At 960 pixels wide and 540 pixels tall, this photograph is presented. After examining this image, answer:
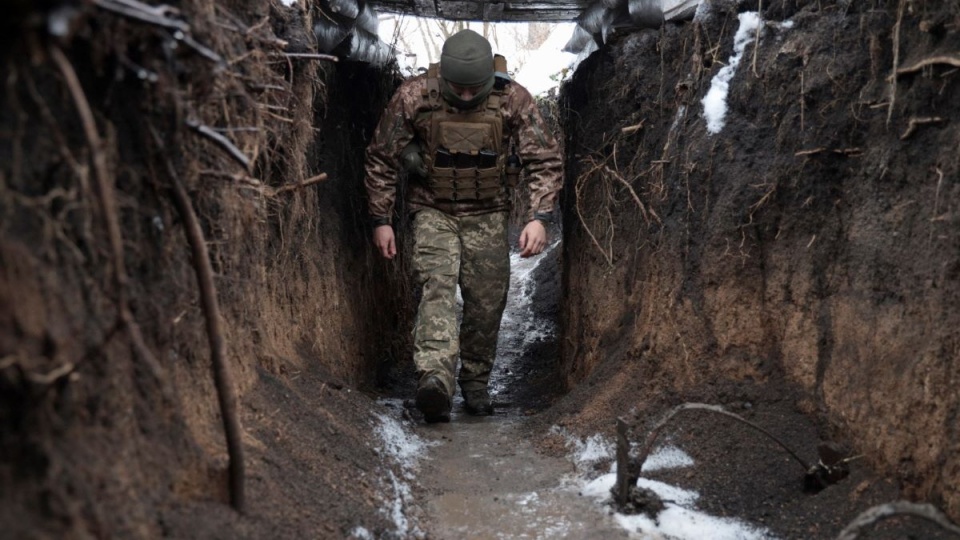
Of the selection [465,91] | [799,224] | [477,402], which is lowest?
[477,402]

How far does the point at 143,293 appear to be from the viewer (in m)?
2.28

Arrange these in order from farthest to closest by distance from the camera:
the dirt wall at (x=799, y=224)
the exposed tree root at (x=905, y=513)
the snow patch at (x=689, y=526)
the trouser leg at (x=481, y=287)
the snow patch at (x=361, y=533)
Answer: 1. the trouser leg at (x=481, y=287)
2. the snow patch at (x=689, y=526)
3. the dirt wall at (x=799, y=224)
4. the snow patch at (x=361, y=533)
5. the exposed tree root at (x=905, y=513)

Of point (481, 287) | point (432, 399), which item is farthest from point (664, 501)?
point (481, 287)

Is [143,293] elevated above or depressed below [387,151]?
below

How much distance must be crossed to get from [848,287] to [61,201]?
2867mm

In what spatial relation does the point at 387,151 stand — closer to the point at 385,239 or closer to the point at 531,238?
the point at 385,239

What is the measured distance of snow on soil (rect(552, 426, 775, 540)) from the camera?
123 inches

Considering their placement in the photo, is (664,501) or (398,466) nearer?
Result: (664,501)

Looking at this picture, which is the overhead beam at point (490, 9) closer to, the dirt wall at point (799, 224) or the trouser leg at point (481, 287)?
the dirt wall at point (799, 224)

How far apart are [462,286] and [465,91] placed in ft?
3.96

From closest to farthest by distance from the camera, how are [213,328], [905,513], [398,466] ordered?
[905,513]
[213,328]
[398,466]

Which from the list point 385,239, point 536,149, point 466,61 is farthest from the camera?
point 536,149

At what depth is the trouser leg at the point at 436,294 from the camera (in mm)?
4906

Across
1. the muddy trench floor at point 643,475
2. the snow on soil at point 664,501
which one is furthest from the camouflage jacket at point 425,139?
the snow on soil at point 664,501
